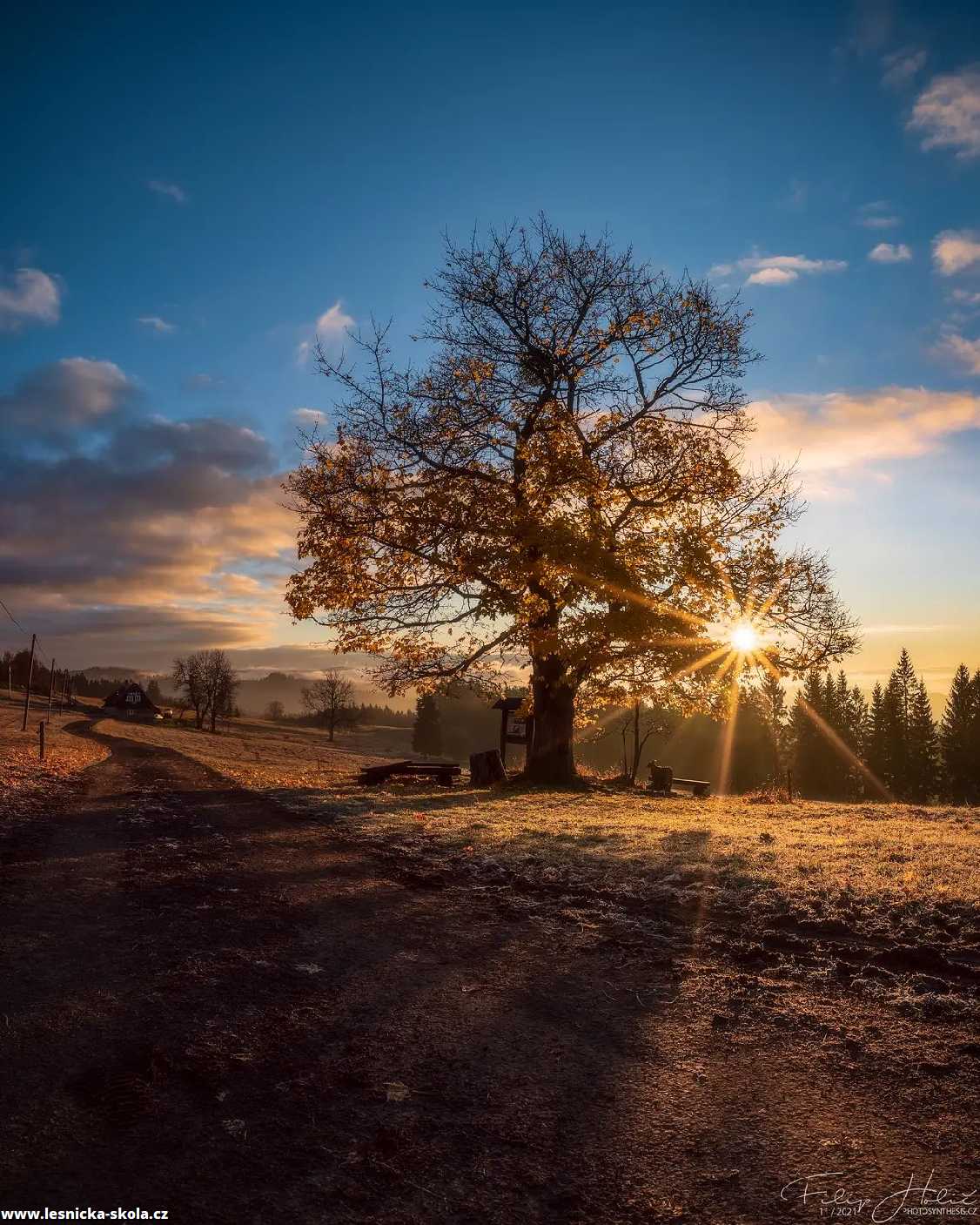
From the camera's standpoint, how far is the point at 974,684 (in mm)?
81250

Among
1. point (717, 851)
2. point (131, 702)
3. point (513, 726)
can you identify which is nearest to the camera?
point (717, 851)

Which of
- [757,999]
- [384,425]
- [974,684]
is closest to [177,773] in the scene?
[384,425]

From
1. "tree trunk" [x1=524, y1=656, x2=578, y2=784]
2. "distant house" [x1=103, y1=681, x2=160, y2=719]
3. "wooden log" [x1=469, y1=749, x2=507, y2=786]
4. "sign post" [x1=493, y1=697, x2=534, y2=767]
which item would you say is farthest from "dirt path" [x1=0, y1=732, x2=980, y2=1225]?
"distant house" [x1=103, y1=681, x2=160, y2=719]

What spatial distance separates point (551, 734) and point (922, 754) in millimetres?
72980

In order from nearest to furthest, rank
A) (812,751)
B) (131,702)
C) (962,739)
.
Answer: (962,739) → (812,751) → (131,702)

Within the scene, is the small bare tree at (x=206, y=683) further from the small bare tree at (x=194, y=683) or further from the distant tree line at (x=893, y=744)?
the distant tree line at (x=893, y=744)

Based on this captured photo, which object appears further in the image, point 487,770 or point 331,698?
point 331,698

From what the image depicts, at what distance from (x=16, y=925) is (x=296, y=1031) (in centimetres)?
333

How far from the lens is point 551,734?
72.4 ft

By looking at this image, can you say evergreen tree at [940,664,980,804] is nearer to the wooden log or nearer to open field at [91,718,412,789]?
open field at [91,718,412,789]

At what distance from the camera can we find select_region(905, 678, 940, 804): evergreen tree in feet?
252

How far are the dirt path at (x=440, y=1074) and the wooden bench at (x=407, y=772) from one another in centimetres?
1548
